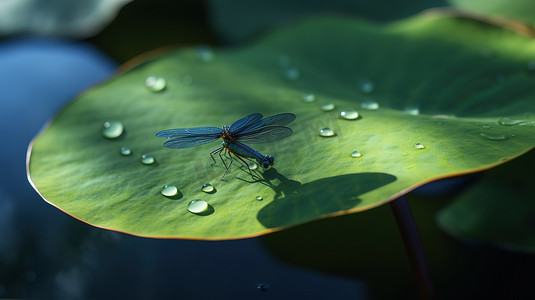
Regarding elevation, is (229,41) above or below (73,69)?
above

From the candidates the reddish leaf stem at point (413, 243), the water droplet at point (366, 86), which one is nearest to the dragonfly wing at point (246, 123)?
the reddish leaf stem at point (413, 243)

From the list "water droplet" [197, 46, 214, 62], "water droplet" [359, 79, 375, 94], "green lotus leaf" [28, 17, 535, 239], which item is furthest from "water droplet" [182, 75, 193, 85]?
"water droplet" [359, 79, 375, 94]

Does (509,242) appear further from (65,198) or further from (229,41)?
(229,41)

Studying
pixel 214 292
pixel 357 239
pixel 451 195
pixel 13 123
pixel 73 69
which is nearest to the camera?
pixel 214 292

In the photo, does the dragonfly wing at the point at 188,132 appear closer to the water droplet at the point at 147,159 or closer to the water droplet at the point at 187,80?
the water droplet at the point at 147,159

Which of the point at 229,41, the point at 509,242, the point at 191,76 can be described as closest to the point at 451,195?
the point at 509,242

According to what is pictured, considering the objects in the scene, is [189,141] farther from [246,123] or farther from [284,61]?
[284,61]

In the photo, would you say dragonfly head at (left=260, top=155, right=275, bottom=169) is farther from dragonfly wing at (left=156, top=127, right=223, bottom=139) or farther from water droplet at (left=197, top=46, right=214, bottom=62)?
water droplet at (left=197, top=46, right=214, bottom=62)
